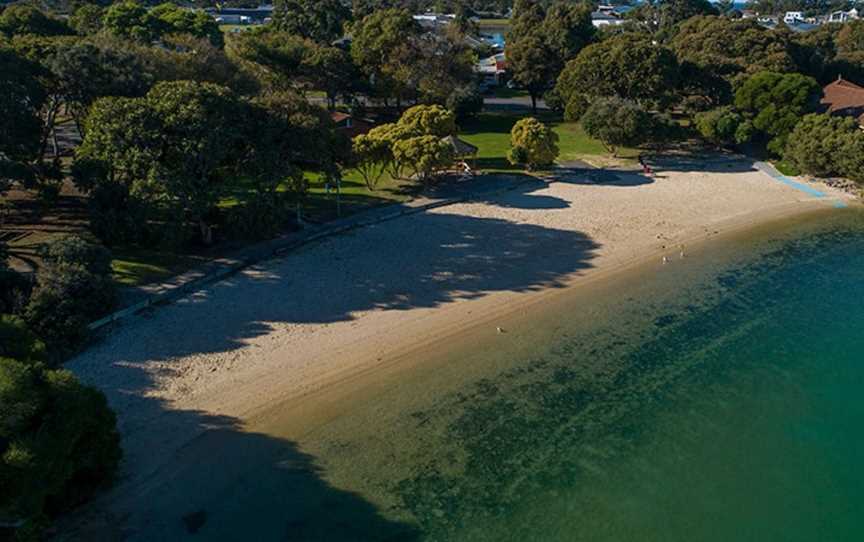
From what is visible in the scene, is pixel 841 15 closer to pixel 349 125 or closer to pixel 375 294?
pixel 349 125

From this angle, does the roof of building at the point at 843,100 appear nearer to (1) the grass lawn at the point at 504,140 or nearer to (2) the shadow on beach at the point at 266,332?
(1) the grass lawn at the point at 504,140

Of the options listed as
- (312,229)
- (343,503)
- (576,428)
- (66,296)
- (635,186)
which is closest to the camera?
(343,503)

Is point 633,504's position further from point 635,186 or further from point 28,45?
point 28,45

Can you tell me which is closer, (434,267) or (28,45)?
(434,267)

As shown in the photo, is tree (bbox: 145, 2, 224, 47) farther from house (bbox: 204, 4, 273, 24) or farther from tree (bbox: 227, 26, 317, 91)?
house (bbox: 204, 4, 273, 24)

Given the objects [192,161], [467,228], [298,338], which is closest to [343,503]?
[298,338]

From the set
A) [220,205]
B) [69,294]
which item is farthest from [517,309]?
[220,205]

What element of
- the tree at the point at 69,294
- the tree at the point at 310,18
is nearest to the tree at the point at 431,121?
the tree at the point at 69,294
